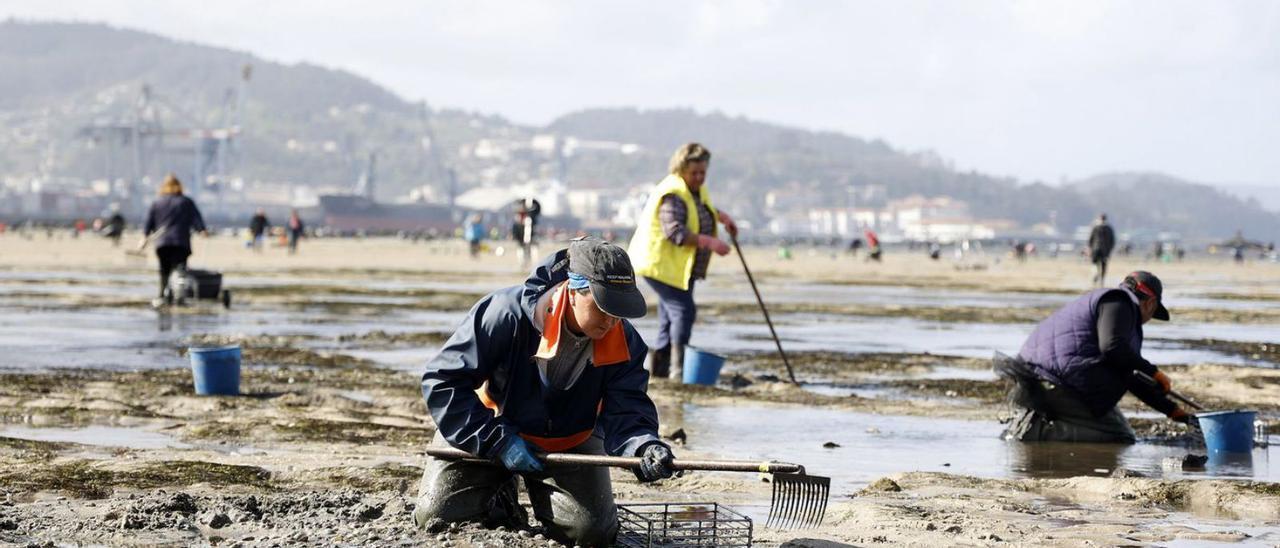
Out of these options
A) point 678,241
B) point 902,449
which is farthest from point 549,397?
point 678,241

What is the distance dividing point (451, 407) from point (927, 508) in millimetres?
2343

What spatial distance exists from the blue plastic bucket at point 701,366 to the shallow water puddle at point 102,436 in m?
4.31

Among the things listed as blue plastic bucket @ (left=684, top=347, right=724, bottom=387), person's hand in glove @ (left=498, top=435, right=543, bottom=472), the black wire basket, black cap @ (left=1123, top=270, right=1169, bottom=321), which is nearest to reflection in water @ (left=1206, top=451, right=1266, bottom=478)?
black cap @ (left=1123, top=270, right=1169, bottom=321)

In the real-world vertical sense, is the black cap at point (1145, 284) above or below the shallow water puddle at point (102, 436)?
above

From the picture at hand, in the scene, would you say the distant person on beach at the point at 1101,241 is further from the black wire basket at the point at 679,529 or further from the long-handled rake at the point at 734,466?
the long-handled rake at the point at 734,466

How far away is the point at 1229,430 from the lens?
9.23 m

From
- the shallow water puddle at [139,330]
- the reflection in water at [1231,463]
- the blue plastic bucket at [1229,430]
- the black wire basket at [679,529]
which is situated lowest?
the shallow water puddle at [139,330]

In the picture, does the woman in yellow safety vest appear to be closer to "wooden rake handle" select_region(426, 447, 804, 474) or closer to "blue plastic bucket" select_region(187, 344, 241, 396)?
"blue plastic bucket" select_region(187, 344, 241, 396)

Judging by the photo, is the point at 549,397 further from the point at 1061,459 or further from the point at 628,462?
the point at 1061,459

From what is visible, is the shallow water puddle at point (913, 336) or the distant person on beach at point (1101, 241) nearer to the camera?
the shallow water puddle at point (913, 336)

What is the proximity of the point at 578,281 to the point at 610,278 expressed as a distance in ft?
0.55

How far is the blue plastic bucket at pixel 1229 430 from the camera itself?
9188mm

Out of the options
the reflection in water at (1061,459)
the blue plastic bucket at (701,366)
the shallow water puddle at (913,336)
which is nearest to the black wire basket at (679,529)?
the reflection in water at (1061,459)

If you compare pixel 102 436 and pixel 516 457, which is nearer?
pixel 516 457
